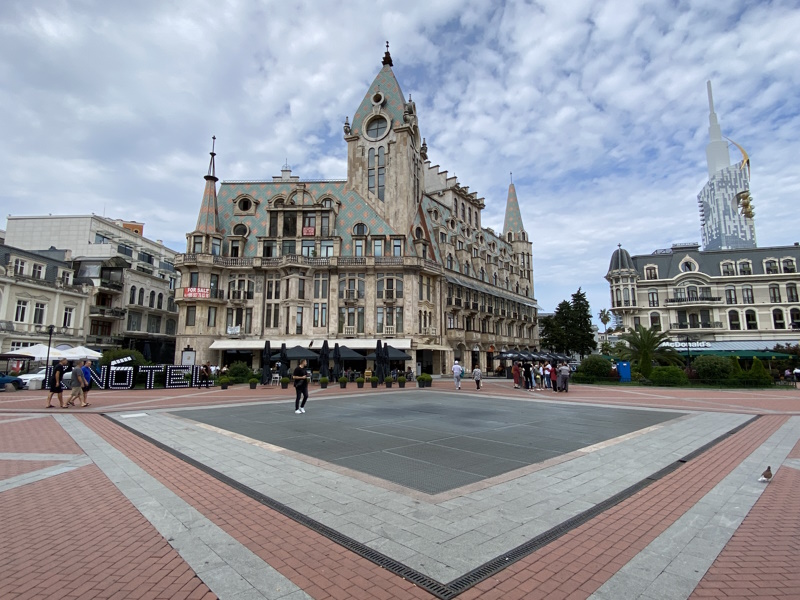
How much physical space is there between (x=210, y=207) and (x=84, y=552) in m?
49.7

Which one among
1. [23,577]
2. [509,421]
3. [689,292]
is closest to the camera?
[23,577]

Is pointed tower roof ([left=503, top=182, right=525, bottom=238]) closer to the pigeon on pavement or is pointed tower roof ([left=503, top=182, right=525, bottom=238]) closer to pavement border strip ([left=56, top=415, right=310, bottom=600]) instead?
the pigeon on pavement

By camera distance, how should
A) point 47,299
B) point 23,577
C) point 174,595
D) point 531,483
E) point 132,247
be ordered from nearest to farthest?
point 174,595 < point 23,577 < point 531,483 < point 47,299 < point 132,247

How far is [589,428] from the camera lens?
12359 millimetres

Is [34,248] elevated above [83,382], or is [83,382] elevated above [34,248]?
[34,248]

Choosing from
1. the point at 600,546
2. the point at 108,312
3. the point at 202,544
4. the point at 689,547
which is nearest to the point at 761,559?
the point at 689,547

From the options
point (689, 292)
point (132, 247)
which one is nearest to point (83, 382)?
point (132, 247)

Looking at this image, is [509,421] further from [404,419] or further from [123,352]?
[123,352]

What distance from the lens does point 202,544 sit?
185 inches

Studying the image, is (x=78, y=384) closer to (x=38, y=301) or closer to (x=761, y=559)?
(x=761, y=559)

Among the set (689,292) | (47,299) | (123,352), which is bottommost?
(123,352)

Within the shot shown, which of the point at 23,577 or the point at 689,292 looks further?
the point at 689,292

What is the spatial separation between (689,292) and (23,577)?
75.8 m

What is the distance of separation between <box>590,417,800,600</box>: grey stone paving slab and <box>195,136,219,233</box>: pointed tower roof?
49784 millimetres
